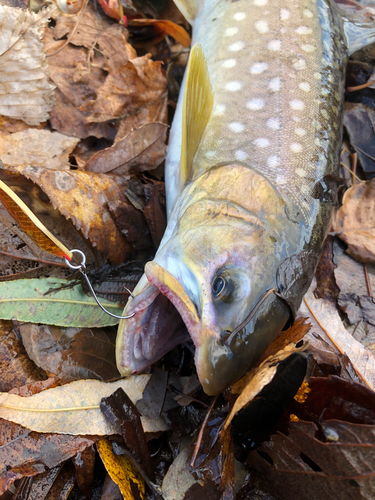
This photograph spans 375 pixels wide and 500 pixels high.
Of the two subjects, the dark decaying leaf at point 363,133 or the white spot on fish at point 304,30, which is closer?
the white spot on fish at point 304,30

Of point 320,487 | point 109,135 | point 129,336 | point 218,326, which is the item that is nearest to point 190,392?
point 129,336

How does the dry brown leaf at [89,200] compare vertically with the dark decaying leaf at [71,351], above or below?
above

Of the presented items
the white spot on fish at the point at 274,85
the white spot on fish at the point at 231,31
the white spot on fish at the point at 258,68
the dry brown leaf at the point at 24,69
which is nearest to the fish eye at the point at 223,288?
the white spot on fish at the point at 274,85

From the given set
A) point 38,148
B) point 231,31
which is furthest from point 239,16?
point 38,148

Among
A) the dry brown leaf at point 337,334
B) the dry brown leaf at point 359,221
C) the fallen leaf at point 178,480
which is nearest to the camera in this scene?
the fallen leaf at point 178,480

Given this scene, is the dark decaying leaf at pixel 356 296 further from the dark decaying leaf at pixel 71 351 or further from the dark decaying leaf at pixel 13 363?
the dark decaying leaf at pixel 13 363

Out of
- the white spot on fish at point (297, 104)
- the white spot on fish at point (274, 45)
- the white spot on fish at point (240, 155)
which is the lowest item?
the white spot on fish at point (240, 155)

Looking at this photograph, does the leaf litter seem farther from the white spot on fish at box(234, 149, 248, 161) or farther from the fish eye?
the white spot on fish at box(234, 149, 248, 161)
